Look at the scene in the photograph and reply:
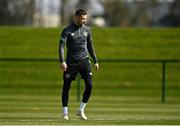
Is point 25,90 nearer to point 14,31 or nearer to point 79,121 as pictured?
point 14,31

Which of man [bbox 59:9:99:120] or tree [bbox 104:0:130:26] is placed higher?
man [bbox 59:9:99:120]

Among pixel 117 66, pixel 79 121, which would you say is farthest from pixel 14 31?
pixel 79 121

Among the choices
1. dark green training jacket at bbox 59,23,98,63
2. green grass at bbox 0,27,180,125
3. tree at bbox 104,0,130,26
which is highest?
dark green training jacket at bbox 59,23,98,63

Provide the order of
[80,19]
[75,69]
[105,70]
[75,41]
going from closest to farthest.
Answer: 1. [80,19]
2. [75,41]
3. [75,69]
4. [105,70]

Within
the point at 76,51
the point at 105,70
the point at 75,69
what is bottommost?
the point at 105,70

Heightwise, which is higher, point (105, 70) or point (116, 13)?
point (105, 70)

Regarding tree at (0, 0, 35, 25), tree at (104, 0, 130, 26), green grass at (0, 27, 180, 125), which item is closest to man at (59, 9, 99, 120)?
green grass at (0, 27, 180, 125)

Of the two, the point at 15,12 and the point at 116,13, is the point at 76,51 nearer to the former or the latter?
the point at 15,12

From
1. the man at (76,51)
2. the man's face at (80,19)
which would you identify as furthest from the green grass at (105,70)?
the man's face at (80,19)

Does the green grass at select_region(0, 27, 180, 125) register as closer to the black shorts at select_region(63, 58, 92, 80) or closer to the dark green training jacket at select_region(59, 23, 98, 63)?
the black shorts at select_region(63, 58, 92, 80)

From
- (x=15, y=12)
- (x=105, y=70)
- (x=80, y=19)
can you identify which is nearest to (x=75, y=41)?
(x=80, y=19)

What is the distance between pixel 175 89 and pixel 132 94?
7.60ft

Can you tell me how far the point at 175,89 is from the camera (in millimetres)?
32562

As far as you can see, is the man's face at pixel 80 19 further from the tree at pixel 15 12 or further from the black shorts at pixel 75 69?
the tree at pixel 15 12
